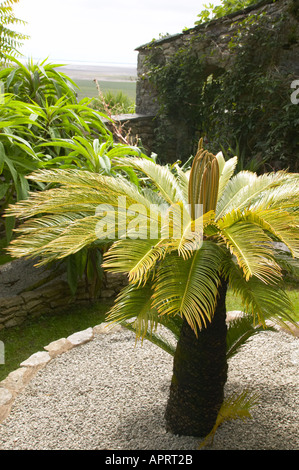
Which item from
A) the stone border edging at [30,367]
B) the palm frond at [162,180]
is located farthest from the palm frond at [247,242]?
the stone border edging at [30,367]

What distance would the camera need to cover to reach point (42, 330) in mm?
3822

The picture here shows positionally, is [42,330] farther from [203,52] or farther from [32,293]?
[203,52]

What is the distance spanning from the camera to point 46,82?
4.84 metres

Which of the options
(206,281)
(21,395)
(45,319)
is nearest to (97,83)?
(45,319)

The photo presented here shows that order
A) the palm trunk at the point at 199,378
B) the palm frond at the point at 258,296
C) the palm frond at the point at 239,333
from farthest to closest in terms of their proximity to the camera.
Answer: the palm frond at the point at 239,333, the palm trunk at the point at 199,378, the palm frond at the point at 258,296

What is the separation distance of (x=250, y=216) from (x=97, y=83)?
4430 millimetres

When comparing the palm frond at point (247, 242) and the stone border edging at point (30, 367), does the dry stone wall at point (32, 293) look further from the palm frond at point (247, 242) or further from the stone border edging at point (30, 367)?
the palm frond at point (247, 242)

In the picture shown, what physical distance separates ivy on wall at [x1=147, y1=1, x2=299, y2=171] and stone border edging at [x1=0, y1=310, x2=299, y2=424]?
3.17 m

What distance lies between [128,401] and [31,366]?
0.76 metres

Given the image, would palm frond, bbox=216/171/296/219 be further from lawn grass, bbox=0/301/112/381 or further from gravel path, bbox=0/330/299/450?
lawn grass, bbox=0/301/112/381

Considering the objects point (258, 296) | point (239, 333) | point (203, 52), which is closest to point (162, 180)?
point (258, 296)

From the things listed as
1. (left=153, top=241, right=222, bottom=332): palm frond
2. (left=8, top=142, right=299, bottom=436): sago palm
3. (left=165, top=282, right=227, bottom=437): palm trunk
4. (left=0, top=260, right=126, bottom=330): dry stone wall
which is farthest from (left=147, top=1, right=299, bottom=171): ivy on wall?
(left=153, top=241, right=222, bottom=332): palm frond

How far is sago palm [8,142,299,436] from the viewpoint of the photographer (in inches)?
68.6

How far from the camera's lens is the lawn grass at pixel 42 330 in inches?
136
